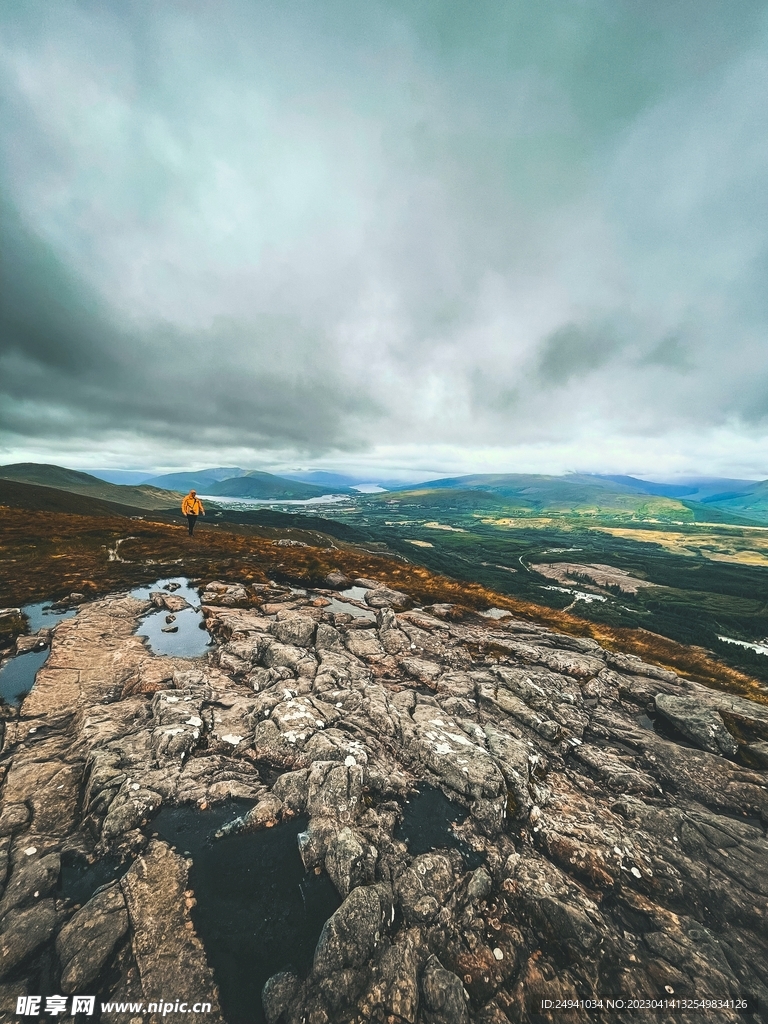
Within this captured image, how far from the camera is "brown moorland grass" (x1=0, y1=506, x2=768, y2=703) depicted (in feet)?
116

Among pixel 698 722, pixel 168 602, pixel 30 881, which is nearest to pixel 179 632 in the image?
pixel 168 602

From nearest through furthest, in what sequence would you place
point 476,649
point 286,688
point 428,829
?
point 428,829
point 286,688
point 476,649

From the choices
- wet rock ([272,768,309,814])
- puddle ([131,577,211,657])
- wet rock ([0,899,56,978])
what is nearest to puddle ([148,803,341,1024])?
wet rock ([272,768,309,814])

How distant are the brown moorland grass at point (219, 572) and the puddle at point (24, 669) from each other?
238 inches

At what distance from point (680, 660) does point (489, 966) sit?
133 ft

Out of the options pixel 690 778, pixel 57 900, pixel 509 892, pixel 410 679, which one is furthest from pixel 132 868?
pixel 690 778

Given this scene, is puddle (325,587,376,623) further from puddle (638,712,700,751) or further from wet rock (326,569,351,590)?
puddle (638,712,700,751)

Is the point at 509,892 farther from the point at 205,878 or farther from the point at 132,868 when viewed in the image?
the point at 132,868

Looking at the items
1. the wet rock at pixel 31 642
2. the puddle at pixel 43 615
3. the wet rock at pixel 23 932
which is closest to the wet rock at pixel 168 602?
the puddle at pixel 43 615

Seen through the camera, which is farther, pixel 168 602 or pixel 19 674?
pixel 168 602

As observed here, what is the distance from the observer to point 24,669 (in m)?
20.7

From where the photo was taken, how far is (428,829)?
528 inches

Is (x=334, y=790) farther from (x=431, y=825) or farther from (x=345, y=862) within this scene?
(x=431, y=825)

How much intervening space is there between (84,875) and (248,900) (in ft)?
16.2
